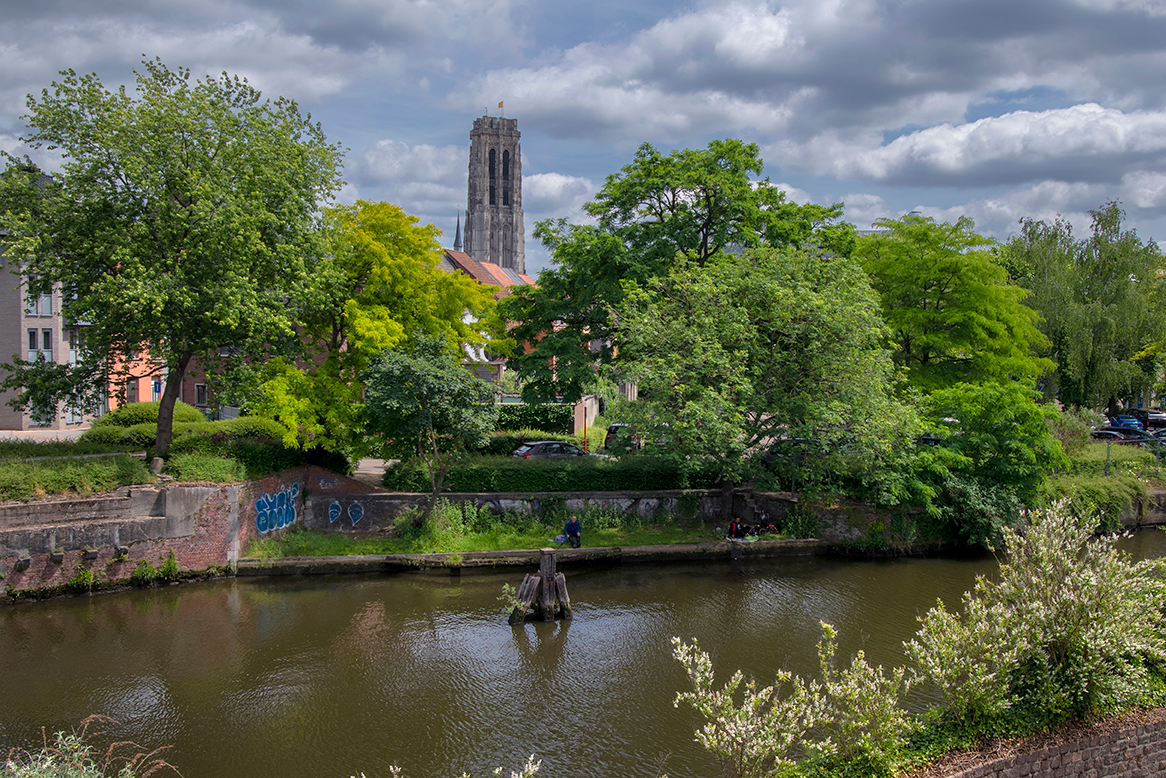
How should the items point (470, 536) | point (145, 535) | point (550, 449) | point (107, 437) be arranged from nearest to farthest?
A: point (145, 535) → point (470, 536) → point (107, 437) → point (550, 449)

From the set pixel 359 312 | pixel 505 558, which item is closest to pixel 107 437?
pixel 359 312

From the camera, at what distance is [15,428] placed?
34.6 metres

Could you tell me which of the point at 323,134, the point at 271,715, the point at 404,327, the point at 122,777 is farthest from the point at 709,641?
the point at 323,134

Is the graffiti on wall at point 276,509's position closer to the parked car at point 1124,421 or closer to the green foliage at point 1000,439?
the green foliage at point 1000,439

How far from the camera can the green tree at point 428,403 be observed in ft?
64.5

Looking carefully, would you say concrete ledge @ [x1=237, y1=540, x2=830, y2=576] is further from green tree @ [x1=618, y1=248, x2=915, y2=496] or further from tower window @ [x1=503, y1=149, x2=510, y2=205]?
tower window @ [x1=503, y1=149, x2=510, y2=205]

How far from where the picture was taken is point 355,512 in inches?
878

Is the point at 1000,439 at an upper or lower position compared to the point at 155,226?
lower

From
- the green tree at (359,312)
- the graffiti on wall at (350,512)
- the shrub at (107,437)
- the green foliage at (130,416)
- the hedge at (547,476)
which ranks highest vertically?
the green tree at (359,312)

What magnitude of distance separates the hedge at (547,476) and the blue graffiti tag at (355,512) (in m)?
1.18

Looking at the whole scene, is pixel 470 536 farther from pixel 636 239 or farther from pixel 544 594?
pixel 636 239

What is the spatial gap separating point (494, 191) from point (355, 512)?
91918mm

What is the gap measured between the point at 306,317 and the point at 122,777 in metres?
16.1

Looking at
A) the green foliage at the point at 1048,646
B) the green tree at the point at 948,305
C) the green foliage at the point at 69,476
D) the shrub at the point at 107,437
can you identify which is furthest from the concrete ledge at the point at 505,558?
the green foliage at the point at 1048,646
